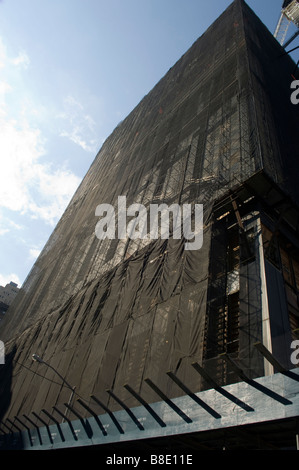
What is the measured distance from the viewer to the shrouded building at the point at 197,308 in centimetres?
793

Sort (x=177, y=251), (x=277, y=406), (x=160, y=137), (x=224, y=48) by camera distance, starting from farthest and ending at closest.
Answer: (x=160, y=137)
(x=224, y=48)
(x=177, y=251)
(x=277, y=406)

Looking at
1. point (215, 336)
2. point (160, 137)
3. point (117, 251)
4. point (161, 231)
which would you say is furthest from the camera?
point (160, 137)

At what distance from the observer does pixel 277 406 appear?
21.3ft

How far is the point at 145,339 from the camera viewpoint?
11.3 metres

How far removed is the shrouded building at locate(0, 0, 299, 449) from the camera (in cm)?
793

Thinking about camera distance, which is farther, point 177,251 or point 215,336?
point 177,251

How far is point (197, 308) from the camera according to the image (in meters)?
10.1
